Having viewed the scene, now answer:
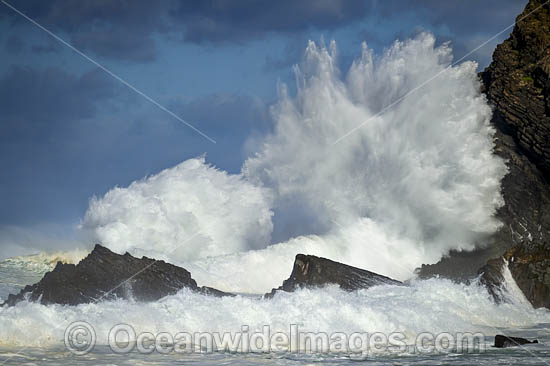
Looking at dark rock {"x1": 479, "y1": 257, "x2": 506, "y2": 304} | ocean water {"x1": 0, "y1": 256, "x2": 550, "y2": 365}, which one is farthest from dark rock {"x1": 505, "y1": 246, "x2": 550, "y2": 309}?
ocean water {"x1": 0, "y1": 256, "x2": 550, "y2": 365}

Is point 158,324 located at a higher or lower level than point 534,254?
lower

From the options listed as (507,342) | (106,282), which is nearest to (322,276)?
(106,282)

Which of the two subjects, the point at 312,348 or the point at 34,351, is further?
the point at 312,348

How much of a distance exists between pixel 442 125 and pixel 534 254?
37.3 feet

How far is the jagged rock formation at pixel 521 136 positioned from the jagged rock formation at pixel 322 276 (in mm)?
7752

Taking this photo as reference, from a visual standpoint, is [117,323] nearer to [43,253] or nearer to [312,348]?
[312,348]

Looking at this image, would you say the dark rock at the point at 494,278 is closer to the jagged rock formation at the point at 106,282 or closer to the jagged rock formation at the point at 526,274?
the jagged rock formation at the point at 526,274

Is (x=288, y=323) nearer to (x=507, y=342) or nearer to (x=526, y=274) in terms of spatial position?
(x=507, y=342)

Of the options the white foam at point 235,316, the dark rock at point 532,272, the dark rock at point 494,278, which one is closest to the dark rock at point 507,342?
the white foam at point 235,316

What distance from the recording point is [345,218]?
35.8 meters

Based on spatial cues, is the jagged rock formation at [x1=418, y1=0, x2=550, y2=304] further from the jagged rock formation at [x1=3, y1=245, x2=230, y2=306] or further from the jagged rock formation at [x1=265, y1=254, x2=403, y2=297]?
the jagged rock formation at [x1=3, y1=245, x2=230, y2=306]

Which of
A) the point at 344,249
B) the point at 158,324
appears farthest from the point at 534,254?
the point at 158,324

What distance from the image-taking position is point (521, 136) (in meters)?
28.2

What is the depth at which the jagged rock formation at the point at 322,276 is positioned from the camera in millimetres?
20328
